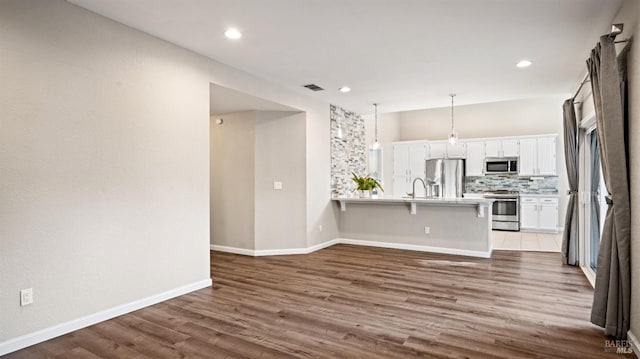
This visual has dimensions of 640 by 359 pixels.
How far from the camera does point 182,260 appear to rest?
3926mm

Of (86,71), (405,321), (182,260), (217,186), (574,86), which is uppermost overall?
(574,86)

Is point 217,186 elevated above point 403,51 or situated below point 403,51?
below

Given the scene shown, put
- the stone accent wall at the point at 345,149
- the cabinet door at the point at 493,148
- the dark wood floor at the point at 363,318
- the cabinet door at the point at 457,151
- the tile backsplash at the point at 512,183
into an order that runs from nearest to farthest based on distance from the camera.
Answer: the dark wood floor at the point at 363,318, the stone accent wall at the point at 345,149, the tile backsplash at the point at 512,183, the cabinet door at the point at 493,148, the cabinet door at the point at 457,151

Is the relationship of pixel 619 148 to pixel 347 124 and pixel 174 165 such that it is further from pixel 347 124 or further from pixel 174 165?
pixel 347 124

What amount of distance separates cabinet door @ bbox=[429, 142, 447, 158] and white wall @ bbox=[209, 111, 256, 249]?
18.1ft

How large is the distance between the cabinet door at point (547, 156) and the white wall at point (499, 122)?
207 millimetres

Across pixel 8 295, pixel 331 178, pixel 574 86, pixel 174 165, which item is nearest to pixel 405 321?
pixel 174 165

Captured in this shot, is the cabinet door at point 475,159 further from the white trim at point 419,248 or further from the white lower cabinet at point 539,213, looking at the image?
the white trim at point 419,248

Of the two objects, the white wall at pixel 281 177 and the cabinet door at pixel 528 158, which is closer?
the white wall at pixel 281 177

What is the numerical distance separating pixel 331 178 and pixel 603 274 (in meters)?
4.50

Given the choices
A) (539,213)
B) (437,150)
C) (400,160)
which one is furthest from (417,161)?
(539,213)

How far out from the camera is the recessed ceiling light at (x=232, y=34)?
348 cm

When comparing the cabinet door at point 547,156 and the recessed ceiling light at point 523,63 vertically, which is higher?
the recessed ceiling light at point 523,63

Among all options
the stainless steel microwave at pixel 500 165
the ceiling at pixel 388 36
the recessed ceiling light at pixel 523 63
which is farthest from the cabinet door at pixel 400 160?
the recessed ceiling light at pixel 523 63
